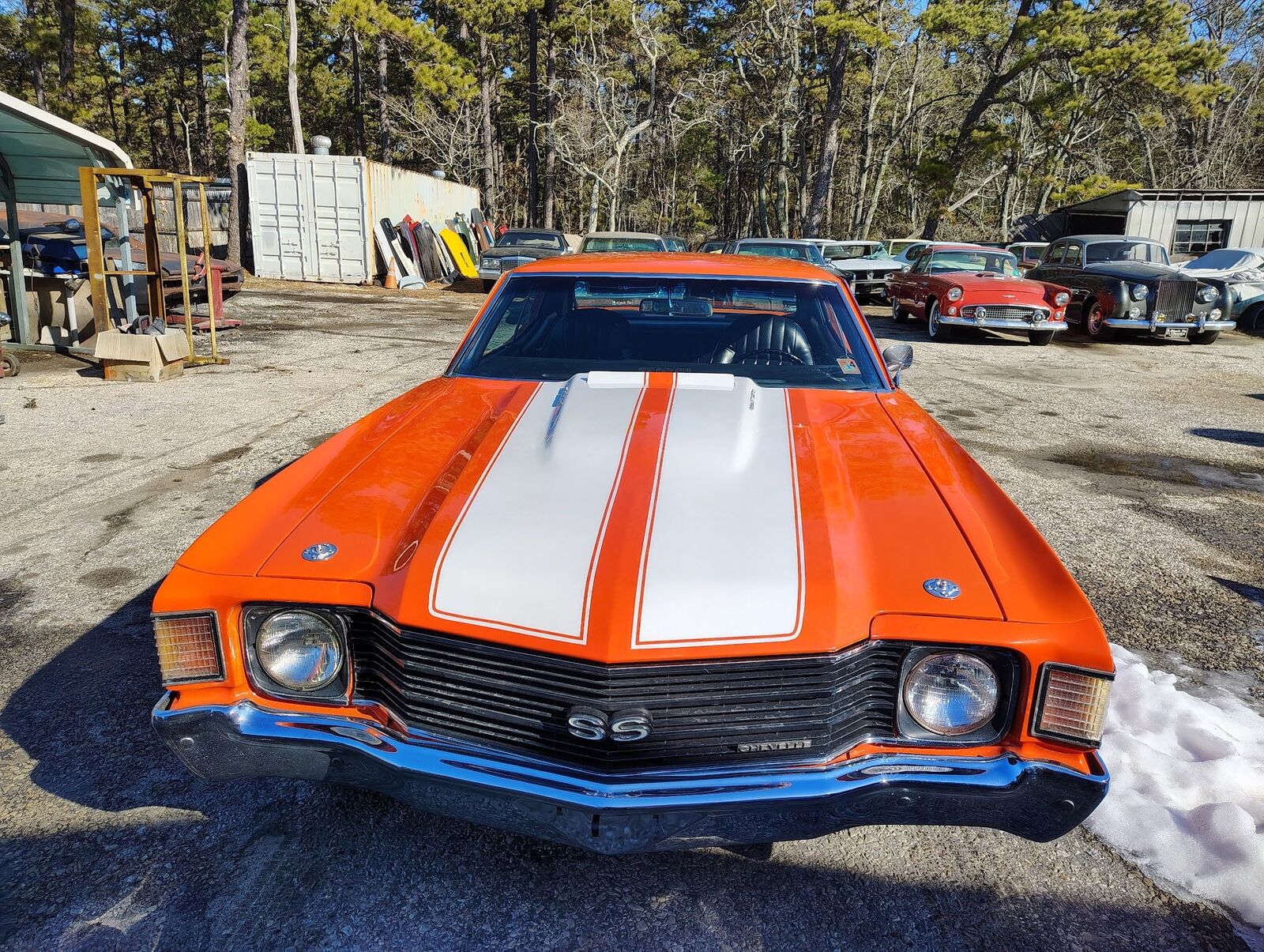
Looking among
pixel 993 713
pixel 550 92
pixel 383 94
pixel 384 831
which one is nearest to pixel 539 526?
pixel 384 831

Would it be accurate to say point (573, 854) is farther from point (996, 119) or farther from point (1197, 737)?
point (996, 119)

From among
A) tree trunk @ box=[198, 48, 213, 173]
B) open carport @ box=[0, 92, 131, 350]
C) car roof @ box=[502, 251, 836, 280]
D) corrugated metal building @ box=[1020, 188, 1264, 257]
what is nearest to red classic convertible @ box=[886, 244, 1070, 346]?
car roof @ box=[502, 251, 836, 280]

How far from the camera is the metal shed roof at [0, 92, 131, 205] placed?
27.7ft

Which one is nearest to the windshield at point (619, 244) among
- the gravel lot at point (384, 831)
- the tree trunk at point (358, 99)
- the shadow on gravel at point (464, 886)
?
the gravel lot at point (384, 831)

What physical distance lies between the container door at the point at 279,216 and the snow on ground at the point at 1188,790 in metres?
20.1

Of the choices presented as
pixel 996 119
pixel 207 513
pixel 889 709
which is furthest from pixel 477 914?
pixel 996 119

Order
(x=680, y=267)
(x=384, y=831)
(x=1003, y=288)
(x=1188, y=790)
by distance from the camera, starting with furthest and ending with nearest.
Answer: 1. (x=1003, y=288)
2. (x=680, y=267)
3. (x=1188, y=790)
4. (x=384, y=831)

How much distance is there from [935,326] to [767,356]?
35.5ft

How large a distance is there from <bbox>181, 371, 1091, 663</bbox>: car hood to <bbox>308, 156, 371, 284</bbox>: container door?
1843cm

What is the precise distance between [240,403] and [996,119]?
125ft

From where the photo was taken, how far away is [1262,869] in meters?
2.10

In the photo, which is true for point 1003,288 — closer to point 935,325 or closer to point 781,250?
point 935,325

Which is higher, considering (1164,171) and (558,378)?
(1164,171)

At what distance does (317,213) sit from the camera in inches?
770
